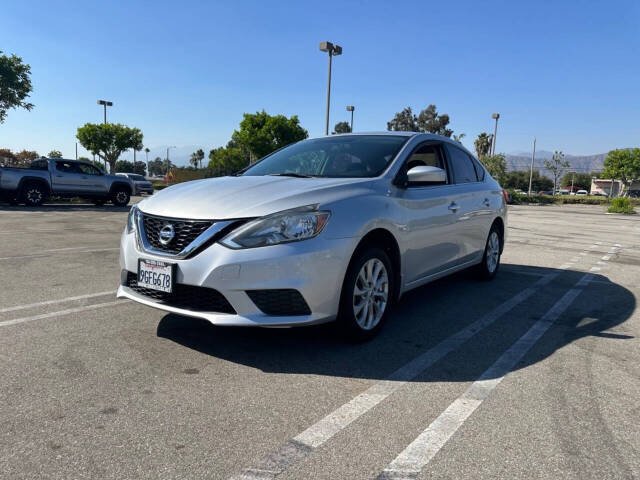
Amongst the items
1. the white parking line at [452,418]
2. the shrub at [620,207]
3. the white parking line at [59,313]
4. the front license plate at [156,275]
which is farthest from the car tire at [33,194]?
the shrub at [620,207]

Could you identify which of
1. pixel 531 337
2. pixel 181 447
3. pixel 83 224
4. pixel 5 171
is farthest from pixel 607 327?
pixel 5 171

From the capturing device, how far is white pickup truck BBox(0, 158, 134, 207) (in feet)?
53.3

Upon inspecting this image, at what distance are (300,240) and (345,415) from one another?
1073 millimetres

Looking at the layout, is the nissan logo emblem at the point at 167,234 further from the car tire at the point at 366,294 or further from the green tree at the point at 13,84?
the green tree at the point at 13,84

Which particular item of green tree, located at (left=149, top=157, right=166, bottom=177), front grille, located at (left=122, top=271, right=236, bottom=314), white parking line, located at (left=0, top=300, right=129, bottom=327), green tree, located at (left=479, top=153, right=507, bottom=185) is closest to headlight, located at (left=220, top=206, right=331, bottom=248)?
front grille, located at (left=122, top=271, right=236, bottom=314)

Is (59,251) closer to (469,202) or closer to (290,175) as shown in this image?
(290,175)

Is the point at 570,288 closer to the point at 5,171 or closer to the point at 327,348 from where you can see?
the point at 327,348

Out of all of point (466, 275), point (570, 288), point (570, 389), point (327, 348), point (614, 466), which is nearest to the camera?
point (614, 466)

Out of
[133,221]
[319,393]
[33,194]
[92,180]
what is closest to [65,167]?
[92,180]

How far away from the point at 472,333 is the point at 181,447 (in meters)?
2.60

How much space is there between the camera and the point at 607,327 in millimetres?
4406

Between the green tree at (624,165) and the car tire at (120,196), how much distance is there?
282 feet

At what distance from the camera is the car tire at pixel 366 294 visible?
11.3ft

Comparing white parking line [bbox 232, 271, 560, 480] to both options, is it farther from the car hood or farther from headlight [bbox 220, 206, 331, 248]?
the car hood
